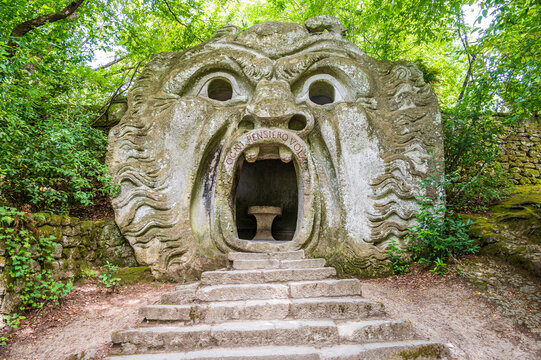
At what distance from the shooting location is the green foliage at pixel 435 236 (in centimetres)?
423

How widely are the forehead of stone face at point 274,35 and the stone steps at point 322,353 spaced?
521 centimetres

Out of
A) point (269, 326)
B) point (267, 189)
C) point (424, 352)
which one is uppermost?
point (267, 189)

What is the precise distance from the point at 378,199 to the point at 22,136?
5.07 metres

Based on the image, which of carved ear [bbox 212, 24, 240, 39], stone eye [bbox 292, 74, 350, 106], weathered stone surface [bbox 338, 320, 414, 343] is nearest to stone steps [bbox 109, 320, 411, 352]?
weathered stone surface [bbox 338, 320, 414, 343]

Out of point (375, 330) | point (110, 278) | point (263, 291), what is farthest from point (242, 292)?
point (110, 278)

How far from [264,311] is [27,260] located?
2.74 metres

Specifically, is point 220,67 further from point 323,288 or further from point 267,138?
point 323,288

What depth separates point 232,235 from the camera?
15.4 ft

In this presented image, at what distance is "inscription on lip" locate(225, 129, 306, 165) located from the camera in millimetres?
4891

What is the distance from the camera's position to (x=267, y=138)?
488 cm

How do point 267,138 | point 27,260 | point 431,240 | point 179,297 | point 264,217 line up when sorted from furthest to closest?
point 264,217 → point 267,138 → point 431,240 → point 27,260 → point 179,297

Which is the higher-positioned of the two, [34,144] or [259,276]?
[34,144]

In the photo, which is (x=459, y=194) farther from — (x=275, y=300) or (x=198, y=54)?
(x=198, y=54)

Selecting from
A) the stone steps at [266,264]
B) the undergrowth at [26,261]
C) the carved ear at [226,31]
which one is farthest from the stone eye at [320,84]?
the undergrowth at [26,261]
